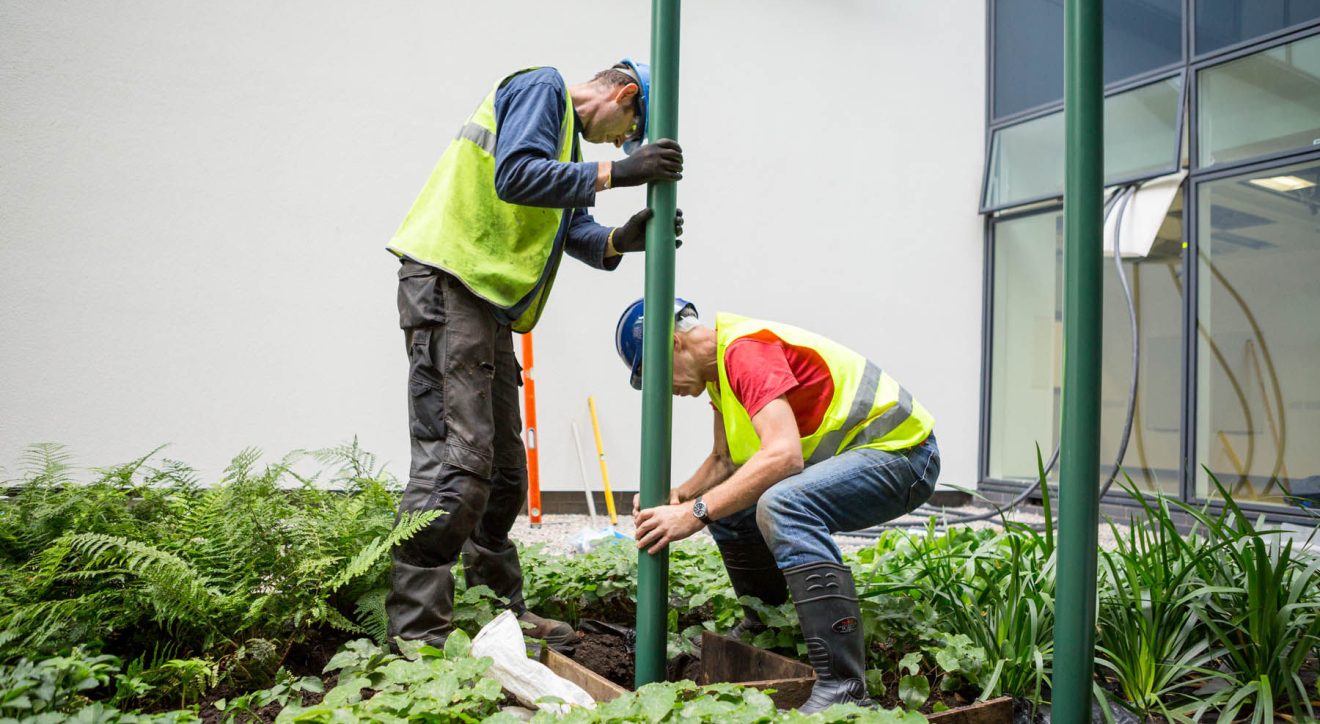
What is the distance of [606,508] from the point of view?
701cm

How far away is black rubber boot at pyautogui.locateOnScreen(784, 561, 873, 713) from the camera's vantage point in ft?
6.62

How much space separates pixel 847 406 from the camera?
7.75 ft

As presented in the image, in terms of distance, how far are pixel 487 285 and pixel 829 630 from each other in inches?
45.9

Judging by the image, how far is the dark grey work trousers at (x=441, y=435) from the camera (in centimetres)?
217

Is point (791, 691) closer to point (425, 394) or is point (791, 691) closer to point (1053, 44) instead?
point (425, 394)

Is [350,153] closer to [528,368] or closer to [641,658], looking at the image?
[528,368]

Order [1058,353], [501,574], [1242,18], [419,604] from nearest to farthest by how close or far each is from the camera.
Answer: [419,604]
[501,574]
[1242,18]
[1058,353]

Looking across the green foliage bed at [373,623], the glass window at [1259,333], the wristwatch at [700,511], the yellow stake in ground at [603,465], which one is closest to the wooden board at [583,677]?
the green foliage bed at [373,623]

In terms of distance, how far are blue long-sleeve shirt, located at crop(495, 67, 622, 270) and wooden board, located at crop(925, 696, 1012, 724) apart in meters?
1.36

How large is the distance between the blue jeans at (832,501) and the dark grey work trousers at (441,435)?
693mm

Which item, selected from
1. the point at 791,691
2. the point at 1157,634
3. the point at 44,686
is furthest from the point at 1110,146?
the point at 44,686

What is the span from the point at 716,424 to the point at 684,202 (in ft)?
16.1

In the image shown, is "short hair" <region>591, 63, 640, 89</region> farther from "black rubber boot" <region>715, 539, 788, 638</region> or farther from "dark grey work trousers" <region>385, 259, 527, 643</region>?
"black rubber boot" <region>715, 539, 788, 638</region>

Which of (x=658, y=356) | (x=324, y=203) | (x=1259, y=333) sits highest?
(x=324, y=203)
